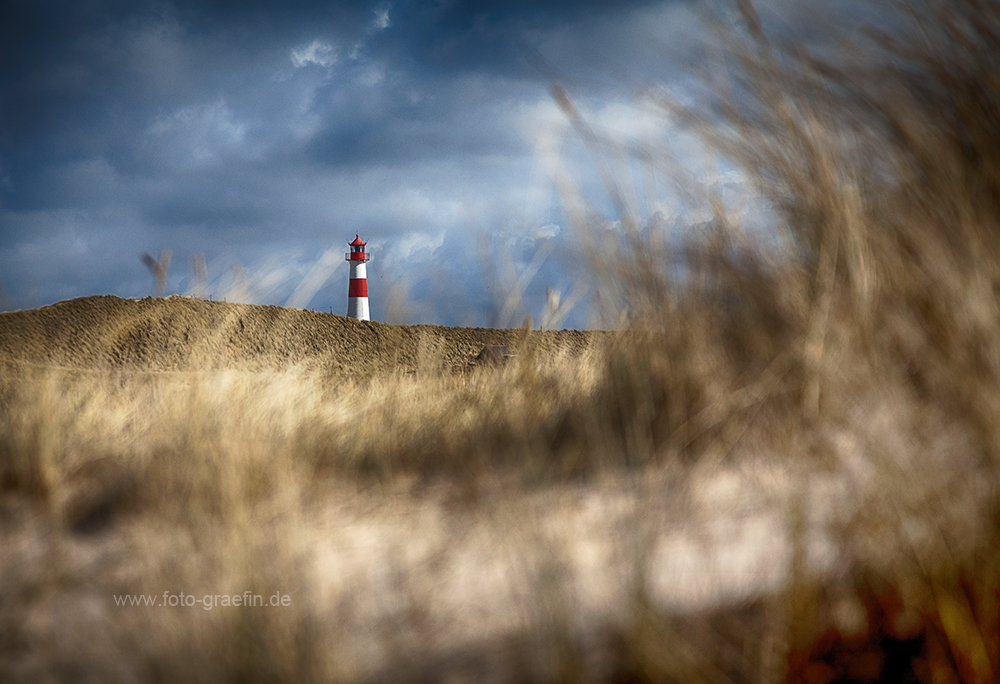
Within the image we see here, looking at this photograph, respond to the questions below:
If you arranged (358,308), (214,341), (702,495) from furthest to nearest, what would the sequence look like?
A: (358,308) → (214,341) → (702,495)

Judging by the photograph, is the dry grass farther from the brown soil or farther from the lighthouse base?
the lighthouse base

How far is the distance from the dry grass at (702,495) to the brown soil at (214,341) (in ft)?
13.5

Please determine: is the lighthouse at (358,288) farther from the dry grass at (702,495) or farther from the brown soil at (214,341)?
the dry grass at (702,495)

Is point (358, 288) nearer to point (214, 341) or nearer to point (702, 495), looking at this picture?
point (214, 341)

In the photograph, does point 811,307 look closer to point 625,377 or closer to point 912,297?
point 912,297

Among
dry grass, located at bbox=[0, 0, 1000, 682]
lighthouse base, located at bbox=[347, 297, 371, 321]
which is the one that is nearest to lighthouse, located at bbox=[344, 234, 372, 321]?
lighthouse base, located at bbox=[347, 297, 371, 321]

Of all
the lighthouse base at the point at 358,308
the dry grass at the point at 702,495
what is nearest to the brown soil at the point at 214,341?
the lighthouse base at the point at 358,308

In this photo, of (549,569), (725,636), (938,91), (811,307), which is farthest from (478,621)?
(938,91)

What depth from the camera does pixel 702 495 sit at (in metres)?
1.25

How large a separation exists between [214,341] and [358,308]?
9.05 metres

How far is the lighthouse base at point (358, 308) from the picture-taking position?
14.5 meters

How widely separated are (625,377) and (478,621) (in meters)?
0.99

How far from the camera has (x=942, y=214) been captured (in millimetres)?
1243

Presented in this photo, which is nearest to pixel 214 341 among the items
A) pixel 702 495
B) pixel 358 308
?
pixel 702 495
